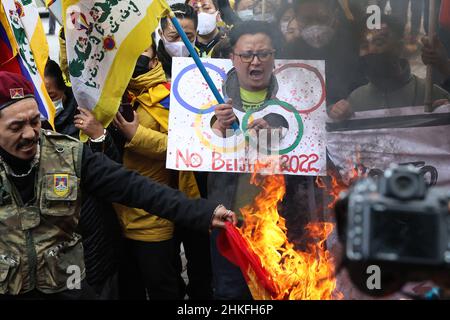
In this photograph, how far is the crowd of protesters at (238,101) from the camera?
3.79m

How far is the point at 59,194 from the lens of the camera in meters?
3.17

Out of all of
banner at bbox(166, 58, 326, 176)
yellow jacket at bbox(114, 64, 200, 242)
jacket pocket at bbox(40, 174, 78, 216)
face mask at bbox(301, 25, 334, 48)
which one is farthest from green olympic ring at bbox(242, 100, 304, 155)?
jacket pocket at bbox(40, 174, 78, 216)

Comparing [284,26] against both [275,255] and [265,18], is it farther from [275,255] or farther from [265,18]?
[275,255]

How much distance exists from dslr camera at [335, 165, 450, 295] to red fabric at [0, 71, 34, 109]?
2066mm

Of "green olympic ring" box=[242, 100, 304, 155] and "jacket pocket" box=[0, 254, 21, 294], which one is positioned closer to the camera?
"jacket pocket" box=[0, 254, 21, 294]

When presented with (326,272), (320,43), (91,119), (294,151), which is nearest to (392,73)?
(320,43)

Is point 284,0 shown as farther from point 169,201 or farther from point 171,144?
point 169,201

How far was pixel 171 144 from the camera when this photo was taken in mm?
3865

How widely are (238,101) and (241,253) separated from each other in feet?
3.23

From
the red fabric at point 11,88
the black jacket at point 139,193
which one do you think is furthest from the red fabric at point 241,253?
the red fabric at point 11,88

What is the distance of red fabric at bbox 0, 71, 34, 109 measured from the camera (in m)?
3.10

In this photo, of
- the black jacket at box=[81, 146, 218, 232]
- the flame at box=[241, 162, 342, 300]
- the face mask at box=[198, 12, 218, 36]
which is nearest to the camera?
the black jacket at box=[81, 146, 218, 232]

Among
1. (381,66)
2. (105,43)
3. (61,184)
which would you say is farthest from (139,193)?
(381,66)

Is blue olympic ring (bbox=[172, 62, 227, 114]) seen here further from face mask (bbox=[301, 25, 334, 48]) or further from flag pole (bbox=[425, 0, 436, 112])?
flag pole (bbox=[425, 0, 436, 112])
